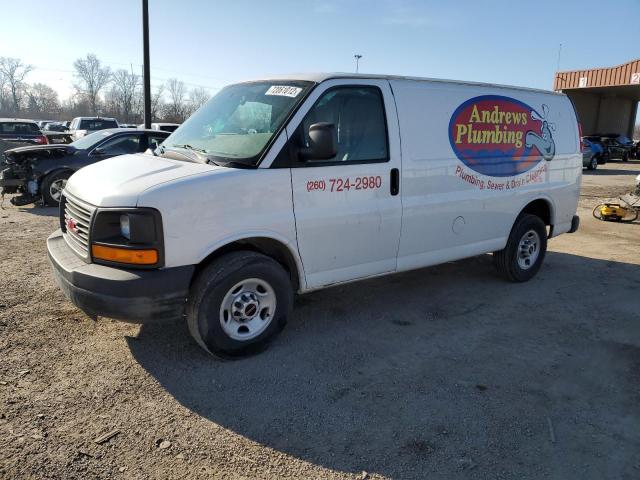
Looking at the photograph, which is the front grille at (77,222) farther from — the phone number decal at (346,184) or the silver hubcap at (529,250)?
the silver hubcap at (529,250)

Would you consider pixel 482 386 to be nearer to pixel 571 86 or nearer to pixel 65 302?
pixel 65 302

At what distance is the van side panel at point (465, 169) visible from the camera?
15.2 feet

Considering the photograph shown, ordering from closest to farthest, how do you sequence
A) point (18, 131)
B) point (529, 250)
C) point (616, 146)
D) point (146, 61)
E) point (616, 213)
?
point (529, 250), point (616, 213), point (146, 61), point (18, 131), point (616, 146)

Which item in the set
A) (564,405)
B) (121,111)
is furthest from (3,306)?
(121,111)

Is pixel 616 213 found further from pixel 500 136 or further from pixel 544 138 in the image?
pixel 500 136

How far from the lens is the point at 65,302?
4.92 metres

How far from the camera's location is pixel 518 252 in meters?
6.00

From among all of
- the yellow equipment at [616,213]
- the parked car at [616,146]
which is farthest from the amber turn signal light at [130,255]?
the parked car at [616,146]

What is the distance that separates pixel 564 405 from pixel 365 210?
2.09m

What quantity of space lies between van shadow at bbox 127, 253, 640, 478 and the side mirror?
1.60m

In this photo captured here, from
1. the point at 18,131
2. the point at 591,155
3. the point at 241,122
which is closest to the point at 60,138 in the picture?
the point at 18,131

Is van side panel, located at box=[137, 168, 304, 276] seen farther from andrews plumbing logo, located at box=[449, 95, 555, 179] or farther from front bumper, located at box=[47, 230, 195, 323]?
andrews plumbing logo, located at box=[449, 95, 555, 179]

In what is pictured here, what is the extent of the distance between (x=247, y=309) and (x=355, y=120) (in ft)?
6.05

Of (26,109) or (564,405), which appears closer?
(564,405)
